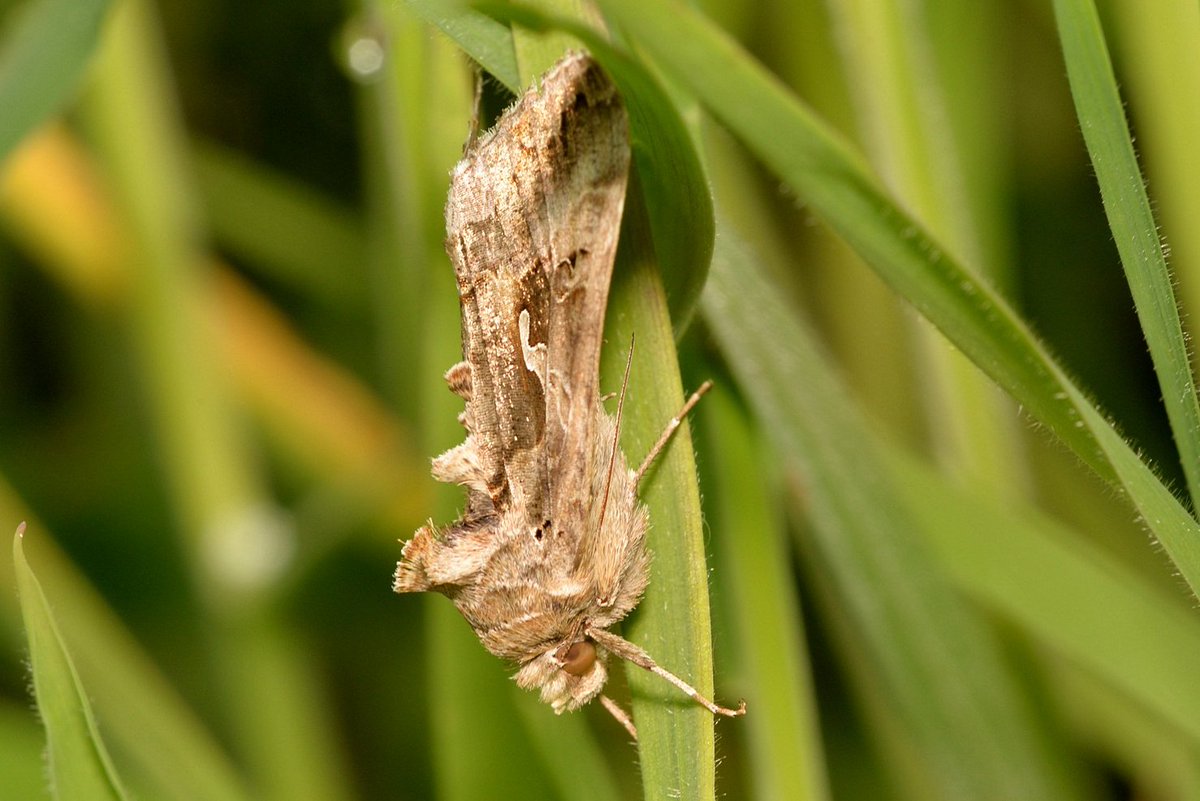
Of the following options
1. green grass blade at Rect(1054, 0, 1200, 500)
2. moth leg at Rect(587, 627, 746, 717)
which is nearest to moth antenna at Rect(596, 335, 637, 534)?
moth leg at Rect(587, 627, 746, 717)

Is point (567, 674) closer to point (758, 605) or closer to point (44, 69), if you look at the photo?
point (758, 605)

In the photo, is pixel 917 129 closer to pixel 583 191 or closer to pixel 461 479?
pixel 583 191

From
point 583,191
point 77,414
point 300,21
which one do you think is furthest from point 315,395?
point 583,191

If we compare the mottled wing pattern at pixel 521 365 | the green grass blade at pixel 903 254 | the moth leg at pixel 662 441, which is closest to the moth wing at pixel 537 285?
the mottled wing pattern at pixel 521 365

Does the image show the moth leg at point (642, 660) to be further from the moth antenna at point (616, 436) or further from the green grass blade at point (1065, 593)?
the green grass blade at point (1065, 593)

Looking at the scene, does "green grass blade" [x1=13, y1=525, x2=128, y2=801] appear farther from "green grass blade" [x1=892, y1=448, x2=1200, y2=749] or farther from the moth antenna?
"green grass blade" [x1=892, y1=448, x2=1200, y2=749]
